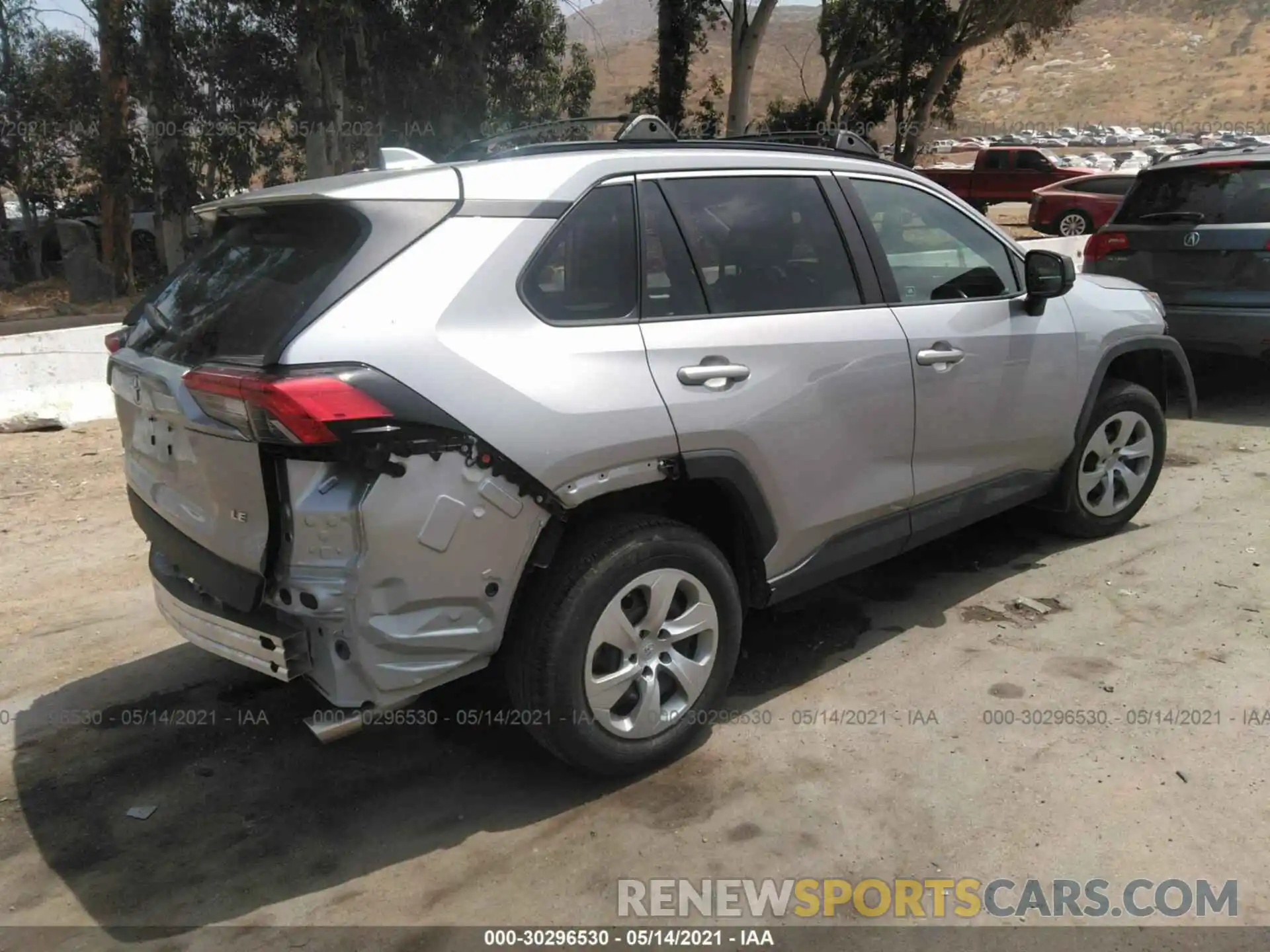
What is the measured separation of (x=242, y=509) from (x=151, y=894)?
112 cm

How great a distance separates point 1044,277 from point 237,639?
353 cm

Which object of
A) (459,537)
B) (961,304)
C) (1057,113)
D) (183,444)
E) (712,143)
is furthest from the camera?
(1057,113)

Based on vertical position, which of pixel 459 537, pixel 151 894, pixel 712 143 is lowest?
pixel 151 894

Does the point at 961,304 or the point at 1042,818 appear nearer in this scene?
the point at 1042,818

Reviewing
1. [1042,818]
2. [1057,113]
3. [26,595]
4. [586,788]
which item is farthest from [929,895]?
[1057,113]

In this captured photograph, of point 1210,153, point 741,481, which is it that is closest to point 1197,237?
point 1210,153

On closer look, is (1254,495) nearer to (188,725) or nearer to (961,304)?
→ (961,304)

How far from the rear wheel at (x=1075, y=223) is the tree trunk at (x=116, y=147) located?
17.6 metres

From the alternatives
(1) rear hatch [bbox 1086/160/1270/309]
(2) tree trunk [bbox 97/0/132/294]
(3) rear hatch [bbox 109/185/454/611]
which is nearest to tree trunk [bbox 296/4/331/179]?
(2) tree trunk [bbox 97/0/132/294]

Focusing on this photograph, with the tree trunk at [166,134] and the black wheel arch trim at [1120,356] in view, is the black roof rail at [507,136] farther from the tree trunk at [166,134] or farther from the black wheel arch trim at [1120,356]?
the tree trunk at [166,134]

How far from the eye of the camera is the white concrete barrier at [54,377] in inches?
293

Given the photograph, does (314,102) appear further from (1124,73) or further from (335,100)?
(1124,73)

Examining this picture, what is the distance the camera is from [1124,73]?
71.3m

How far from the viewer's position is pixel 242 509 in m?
2.74
